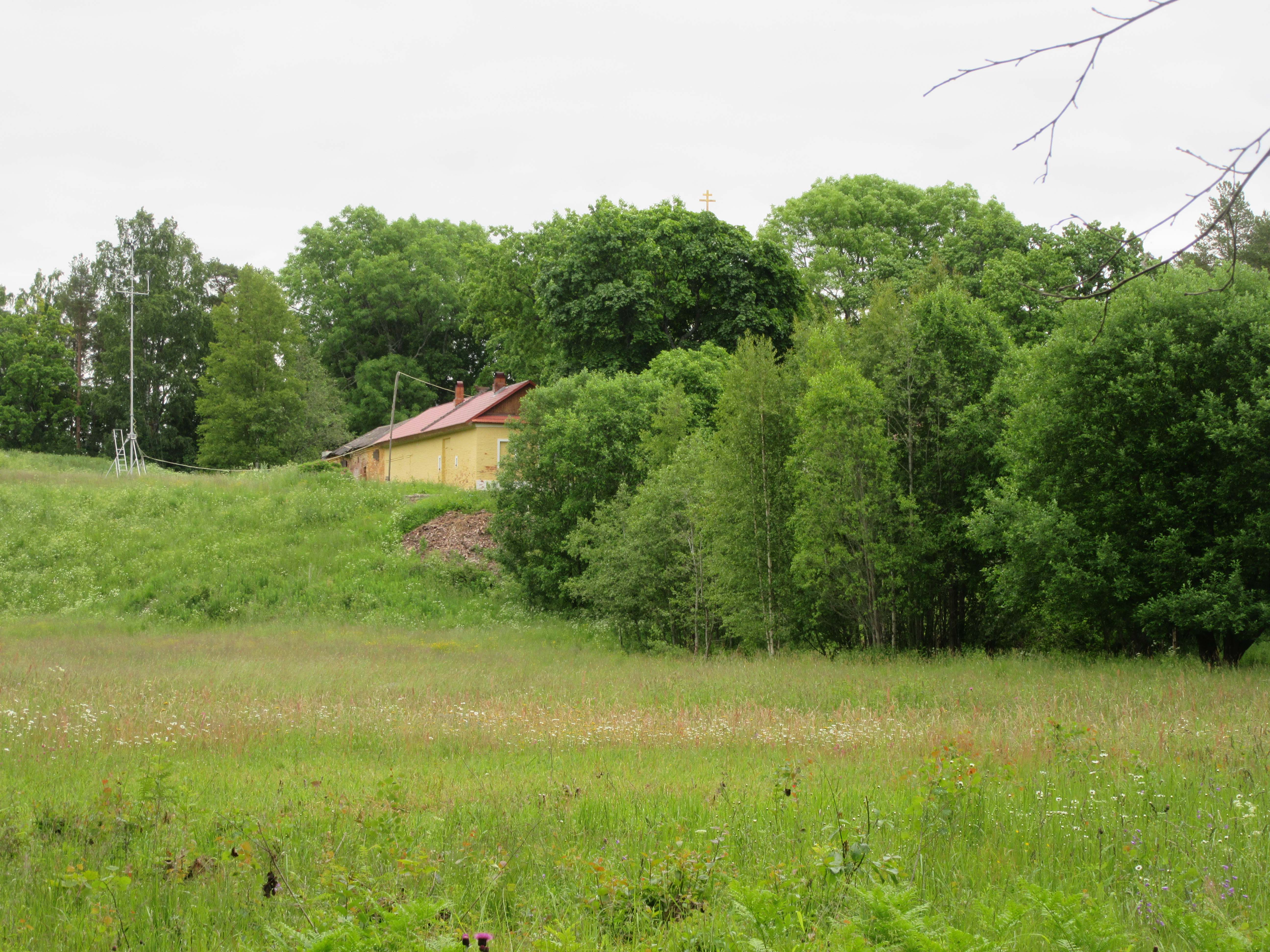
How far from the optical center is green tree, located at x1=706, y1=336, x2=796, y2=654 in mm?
20750

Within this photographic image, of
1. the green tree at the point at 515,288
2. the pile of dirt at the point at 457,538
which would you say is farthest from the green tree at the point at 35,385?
the pile of dirt at the point at 457,538

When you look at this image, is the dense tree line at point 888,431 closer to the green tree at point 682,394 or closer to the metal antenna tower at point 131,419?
the green tree at point 682,394

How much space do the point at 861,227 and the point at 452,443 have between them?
23499 mm

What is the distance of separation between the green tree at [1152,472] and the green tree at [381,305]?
5584 centimetres

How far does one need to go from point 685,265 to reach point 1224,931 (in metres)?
35.8

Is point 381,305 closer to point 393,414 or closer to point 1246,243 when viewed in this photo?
point 393,414

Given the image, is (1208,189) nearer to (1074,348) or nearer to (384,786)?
(384,786)

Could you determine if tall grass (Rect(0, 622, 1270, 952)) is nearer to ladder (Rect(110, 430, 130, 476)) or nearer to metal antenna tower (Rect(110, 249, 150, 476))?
ladder (Rect(110, 430, 130, 476))

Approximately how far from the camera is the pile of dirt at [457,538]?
33.5 meters

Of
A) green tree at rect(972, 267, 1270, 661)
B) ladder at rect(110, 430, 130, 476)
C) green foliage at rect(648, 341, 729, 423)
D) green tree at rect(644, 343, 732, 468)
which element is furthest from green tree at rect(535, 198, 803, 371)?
ladder at rect(110, 430, 130, 476)

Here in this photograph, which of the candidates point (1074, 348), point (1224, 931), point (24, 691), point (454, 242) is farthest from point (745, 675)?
point (454, 242)

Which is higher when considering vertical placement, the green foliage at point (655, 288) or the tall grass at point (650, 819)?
the green foliage at point (655, 288)

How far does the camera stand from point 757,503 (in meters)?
20.7

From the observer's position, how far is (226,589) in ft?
101
